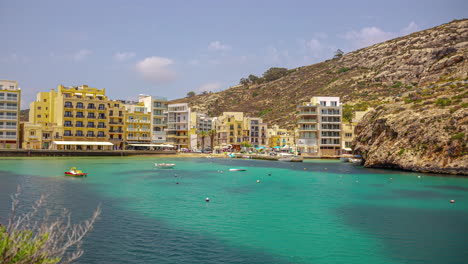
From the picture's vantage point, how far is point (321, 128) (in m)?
128

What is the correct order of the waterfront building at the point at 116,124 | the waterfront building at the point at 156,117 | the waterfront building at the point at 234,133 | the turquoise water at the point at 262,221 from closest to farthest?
the turquoise water at the point at 262,221 → the waterfront building at the point at 116,124 → the waterfront building at the point at 156,117 → the waterfront building at the point at 234,133

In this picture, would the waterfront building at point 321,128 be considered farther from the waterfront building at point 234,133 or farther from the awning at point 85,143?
the awning at point 85,143

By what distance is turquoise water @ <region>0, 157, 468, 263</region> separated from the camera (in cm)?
2038

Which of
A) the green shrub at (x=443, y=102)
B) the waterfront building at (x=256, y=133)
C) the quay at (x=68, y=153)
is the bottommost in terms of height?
the quay at (x=68, y=153)

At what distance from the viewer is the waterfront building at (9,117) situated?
349 ft

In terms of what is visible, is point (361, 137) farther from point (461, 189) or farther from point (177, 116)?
point (177, 116)

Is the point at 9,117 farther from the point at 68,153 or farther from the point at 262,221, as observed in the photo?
the point at 262,221

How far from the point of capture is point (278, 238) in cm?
2364

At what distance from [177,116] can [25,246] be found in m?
143

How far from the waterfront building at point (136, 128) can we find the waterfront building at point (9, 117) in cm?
3186

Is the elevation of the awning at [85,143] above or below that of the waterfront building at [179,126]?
below

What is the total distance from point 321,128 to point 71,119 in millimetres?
81853

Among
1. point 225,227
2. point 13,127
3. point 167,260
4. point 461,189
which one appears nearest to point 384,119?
point 461,189

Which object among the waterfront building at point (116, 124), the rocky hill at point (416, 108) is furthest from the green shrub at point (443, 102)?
the waterfront building at point (116, 124)
